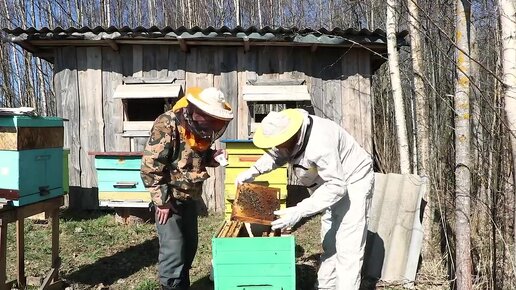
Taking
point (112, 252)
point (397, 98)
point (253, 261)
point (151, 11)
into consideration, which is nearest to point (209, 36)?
point (397, 98)

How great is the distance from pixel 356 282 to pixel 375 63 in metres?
4.88

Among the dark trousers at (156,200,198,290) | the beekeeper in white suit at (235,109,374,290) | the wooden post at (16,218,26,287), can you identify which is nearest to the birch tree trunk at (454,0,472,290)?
the beekeeper in white suit at (235,109,374,290)

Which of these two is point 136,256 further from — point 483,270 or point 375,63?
point 375,63

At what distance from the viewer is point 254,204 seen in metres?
3.01

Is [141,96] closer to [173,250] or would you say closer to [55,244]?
[55,244]

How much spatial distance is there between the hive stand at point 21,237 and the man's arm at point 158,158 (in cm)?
121

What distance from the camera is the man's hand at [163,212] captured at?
3.03 meters

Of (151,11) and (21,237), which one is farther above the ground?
(151,11)

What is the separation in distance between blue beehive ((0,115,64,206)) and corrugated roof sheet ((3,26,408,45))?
2.80m

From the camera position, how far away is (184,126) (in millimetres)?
3021

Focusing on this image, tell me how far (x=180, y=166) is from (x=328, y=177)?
3.53ft

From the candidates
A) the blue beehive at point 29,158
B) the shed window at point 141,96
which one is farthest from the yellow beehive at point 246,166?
the blue beehive at point 29,158

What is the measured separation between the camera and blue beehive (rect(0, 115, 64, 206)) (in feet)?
10.3

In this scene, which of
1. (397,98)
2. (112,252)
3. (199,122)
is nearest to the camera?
(199,122)
